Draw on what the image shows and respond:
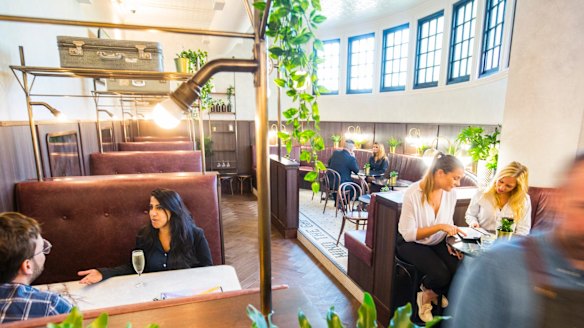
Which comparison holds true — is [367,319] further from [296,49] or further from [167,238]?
[167,238]

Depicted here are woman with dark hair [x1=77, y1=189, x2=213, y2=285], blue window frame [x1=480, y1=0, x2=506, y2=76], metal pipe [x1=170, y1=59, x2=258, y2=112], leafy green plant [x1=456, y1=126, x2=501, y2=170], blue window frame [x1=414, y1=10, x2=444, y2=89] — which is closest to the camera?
metal pipe [x1=170, y1=59, x2=258, y2=112]

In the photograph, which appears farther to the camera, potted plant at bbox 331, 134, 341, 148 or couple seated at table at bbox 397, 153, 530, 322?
potted plant at bbox 331, 134, 341, 148

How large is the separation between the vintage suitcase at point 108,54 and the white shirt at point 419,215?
2.22 m

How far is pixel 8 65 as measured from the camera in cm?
195

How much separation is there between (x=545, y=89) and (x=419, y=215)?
82.3 inches

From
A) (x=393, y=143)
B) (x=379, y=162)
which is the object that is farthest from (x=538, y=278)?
(x=393, y=143)

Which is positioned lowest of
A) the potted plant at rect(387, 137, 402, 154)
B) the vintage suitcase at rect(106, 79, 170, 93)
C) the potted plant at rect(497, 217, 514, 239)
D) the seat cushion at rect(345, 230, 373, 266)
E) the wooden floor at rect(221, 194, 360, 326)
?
the wooden floor at rect(221, 194, 360, 326)

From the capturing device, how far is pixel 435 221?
2.30m

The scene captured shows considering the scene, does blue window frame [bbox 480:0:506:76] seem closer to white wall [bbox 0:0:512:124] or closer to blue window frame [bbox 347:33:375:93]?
white wall [bbox 0:0:512:124]

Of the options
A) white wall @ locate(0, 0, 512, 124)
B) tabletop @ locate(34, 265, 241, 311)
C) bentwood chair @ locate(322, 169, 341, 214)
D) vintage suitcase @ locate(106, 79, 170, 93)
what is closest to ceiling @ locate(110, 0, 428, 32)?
white wall @ locate(0, 0, 512, 124)

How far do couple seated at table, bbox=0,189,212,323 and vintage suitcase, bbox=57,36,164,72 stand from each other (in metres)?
1.05

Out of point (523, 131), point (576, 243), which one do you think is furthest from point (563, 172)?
point (523, 131)

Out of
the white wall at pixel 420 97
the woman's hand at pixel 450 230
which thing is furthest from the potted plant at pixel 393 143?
the woman's hand at pixel 450 230

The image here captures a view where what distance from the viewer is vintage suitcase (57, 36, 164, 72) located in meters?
2.03
